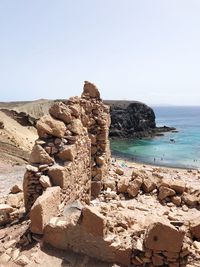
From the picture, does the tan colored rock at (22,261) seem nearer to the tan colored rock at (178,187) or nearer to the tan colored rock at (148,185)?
the tan colored rock at (148,185)

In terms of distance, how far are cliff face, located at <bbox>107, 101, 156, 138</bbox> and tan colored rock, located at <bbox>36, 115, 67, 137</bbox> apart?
5766 centimetres

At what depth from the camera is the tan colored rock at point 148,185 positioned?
13.3m

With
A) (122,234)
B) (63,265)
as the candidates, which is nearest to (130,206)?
(122,234)

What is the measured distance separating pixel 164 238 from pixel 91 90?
884 cm

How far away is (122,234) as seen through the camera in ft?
Answer: 22.0

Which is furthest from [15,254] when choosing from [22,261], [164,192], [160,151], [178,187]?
[160,151]

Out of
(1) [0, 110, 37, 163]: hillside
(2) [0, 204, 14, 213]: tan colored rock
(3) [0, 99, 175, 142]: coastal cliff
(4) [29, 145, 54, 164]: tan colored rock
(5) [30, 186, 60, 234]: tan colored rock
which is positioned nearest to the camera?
(5) [30, 186, 60, 234]: tan colored rock

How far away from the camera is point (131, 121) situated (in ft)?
240

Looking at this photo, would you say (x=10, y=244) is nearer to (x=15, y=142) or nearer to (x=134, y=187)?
(x=134, y=187)

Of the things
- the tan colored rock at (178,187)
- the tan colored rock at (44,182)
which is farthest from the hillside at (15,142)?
the tan colored rock at (44,182)

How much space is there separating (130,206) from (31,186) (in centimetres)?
478

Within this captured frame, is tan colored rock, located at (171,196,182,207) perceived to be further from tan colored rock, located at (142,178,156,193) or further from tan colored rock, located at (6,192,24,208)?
tan colored rock, located at (6,192,24,208)

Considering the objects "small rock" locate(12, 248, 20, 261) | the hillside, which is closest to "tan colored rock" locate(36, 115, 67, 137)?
"small rock" locate(12, 248, 20, 261)

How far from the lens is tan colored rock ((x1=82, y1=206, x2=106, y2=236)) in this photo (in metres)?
6.15
